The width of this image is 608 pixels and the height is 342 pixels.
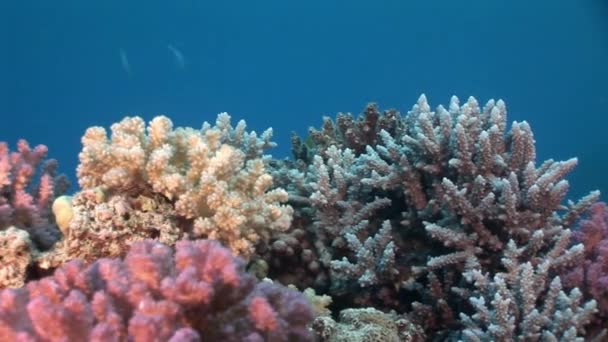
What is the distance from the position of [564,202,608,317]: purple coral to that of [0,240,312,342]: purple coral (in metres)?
1.96

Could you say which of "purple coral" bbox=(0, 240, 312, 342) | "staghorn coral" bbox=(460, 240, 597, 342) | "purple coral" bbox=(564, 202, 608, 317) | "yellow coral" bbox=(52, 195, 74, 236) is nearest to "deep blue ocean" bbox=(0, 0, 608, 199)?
"yellow coral" bbox=(52, 195, 74, 236)

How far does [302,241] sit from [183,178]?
1293 mm

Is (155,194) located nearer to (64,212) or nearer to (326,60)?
(64,212)

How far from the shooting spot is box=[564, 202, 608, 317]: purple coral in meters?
3.19

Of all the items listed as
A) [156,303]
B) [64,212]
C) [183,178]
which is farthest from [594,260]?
[64,212]

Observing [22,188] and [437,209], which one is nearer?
[22,188]

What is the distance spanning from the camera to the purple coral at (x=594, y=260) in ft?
10.5

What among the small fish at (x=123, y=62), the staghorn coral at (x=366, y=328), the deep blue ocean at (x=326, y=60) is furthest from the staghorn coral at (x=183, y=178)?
the small fish at (x=123, y=62)

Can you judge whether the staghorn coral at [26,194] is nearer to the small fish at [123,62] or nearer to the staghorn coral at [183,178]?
the staghorn coral at [183,178]

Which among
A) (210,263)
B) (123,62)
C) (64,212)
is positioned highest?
(123,62)

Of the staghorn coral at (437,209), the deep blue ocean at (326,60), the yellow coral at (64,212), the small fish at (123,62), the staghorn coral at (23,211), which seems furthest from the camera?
the small fish at (123,62)

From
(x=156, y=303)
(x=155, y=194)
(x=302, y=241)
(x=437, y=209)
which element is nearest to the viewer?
(x=156, y=303)

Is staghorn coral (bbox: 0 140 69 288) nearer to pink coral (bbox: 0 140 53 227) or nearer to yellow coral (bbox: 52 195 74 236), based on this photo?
pink coral (bbox: 0 140 53 227)

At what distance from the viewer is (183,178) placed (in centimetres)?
295
